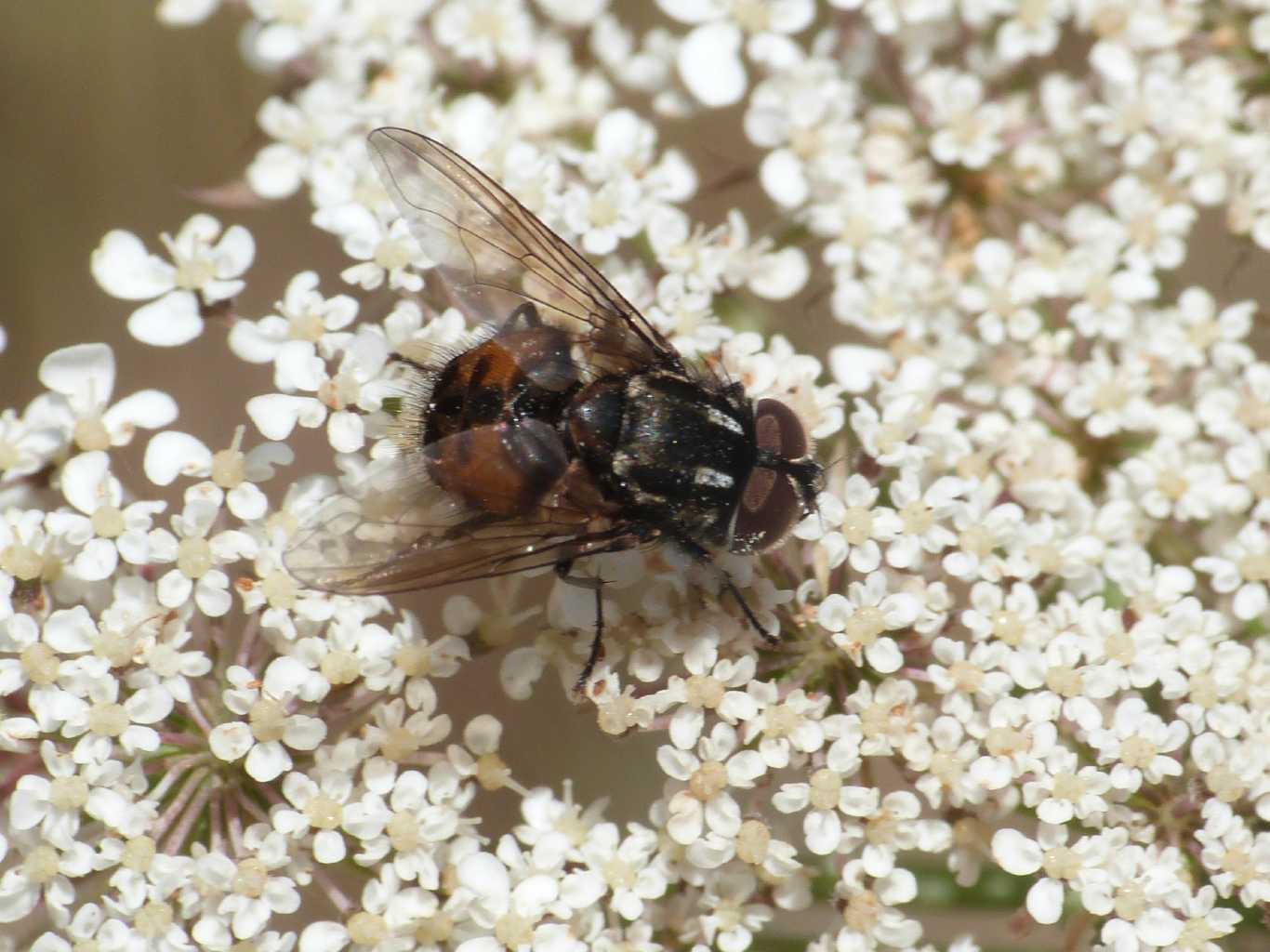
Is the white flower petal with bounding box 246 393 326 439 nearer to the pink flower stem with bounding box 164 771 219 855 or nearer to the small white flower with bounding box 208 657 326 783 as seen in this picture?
the small white flower with bounding box 208 657 326 783

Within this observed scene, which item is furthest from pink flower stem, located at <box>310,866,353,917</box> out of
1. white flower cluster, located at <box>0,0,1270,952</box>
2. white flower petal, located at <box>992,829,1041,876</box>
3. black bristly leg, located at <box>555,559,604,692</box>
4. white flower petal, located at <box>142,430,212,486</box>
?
white flower petal, located at <box>992,829,1041,876</box>

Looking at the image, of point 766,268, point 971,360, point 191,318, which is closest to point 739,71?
point 766,268

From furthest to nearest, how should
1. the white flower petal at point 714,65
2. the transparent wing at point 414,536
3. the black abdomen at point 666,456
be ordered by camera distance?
the white flower petal at point 714,65 → the black abdomen at point 666,456 → the transparent wing at point 414,536

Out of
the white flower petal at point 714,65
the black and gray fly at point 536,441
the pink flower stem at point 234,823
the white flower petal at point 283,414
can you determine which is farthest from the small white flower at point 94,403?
the white flower petal at point 714,65

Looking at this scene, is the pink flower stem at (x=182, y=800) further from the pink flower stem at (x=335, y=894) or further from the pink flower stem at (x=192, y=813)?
the pink flower stem at (x=335, y=894)

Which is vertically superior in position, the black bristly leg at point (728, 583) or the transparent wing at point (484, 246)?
the transparent wing at point (484, 246)

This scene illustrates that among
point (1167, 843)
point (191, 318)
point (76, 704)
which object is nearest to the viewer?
point (76, 704)

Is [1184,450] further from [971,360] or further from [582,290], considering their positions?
[582,290]
